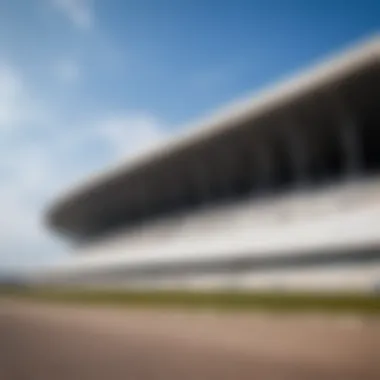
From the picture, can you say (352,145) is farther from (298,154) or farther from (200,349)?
(200,349)

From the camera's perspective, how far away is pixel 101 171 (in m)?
32.2

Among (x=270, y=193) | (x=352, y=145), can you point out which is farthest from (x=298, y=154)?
(x=352, y=145)

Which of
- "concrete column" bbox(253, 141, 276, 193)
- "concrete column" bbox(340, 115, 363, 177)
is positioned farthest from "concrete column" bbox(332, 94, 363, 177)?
"concrete column" bbox(253, 141, 276, 193)

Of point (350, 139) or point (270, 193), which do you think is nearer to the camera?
point (350, 139)

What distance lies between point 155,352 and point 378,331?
2840 millimetres

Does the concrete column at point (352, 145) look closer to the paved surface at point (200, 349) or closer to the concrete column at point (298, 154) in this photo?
the concrete column at point (298, 154)

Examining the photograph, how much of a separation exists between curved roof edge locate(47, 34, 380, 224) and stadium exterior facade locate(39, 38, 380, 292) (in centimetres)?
5

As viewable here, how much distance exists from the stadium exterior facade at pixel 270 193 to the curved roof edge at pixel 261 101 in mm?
46

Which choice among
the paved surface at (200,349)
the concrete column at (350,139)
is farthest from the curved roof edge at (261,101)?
the paved surface at (200,349)

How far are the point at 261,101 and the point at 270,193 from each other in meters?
4.78

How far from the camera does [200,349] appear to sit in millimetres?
5156

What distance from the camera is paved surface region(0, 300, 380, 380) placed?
151 inches

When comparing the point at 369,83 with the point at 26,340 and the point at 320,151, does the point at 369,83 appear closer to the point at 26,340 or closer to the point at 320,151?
the point at 320,151

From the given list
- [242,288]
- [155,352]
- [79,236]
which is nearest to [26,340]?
[155,352]
